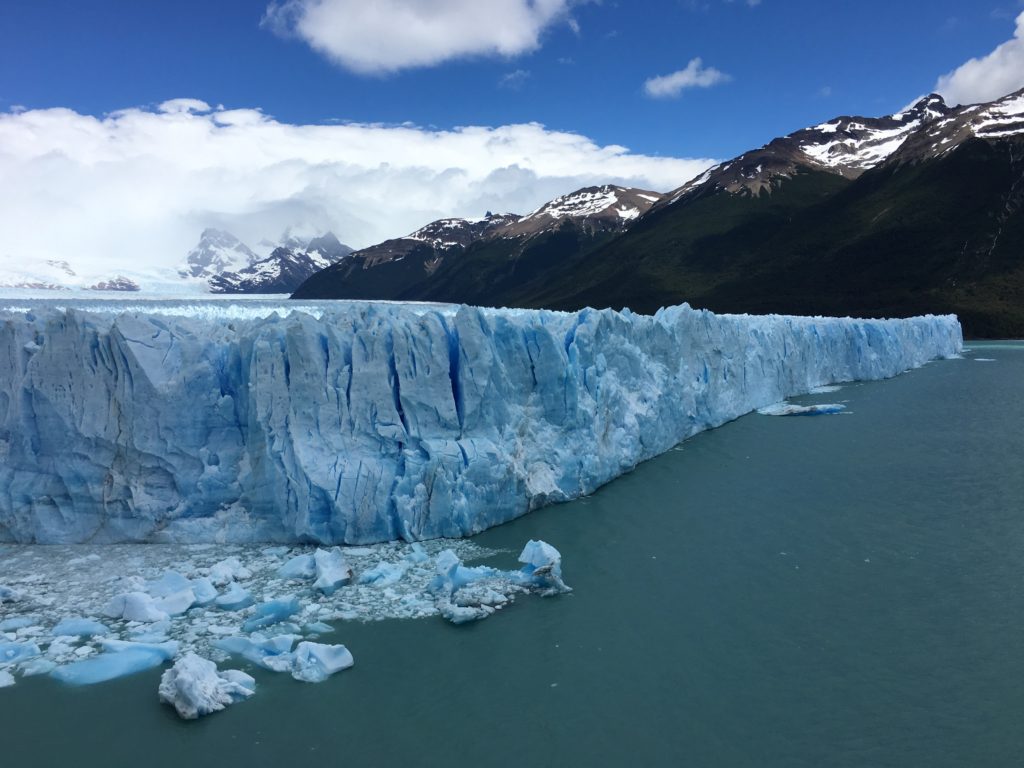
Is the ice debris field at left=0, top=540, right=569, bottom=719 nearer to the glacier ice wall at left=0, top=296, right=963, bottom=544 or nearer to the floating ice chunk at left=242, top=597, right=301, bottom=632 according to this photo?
the floating ice chunk at left=242, top=597, right=301, bottom=632

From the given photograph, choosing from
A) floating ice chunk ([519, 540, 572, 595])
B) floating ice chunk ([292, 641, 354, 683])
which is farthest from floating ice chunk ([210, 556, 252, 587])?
floating ice chunk ([519, 540, 572, 595])

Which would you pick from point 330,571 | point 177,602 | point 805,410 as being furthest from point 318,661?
point 805,410

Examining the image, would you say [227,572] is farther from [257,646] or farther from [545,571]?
[545,571]

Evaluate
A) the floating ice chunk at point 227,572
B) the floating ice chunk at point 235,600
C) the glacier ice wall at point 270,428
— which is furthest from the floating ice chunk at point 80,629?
the glacier ice wall at point 270,428

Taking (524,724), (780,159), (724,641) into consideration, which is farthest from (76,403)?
(780,159)

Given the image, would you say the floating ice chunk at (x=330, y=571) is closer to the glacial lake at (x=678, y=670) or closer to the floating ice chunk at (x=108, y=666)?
the glacial lake at (x=678, y=670)
